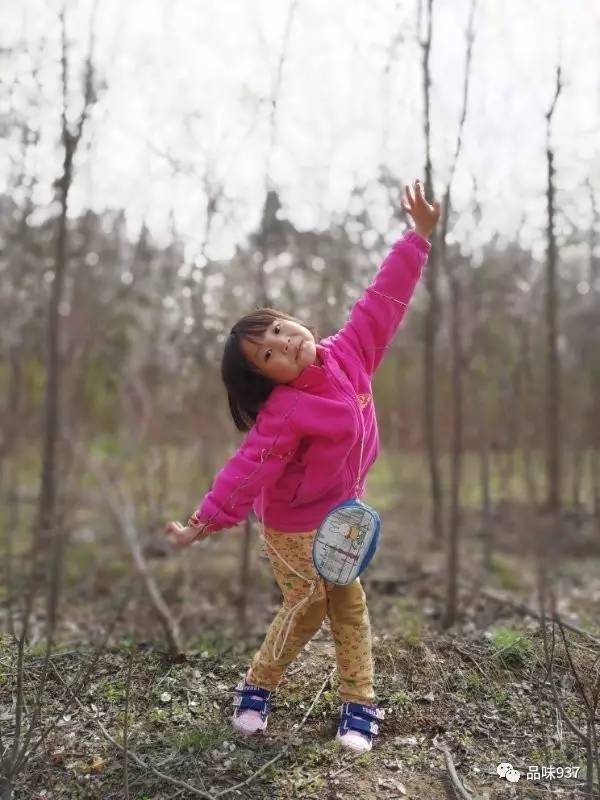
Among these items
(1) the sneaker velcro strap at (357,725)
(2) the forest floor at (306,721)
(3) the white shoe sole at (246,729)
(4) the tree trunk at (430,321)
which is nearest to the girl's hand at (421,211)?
(2) the forest floor at (306,721)

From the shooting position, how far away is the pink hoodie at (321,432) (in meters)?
2.35

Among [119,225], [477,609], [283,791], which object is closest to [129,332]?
[119,225]

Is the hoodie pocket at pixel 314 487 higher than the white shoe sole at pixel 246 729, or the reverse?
the hoodie pocket at pixel 314 487

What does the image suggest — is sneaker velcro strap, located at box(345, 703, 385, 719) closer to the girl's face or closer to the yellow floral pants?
the yellow floral pants

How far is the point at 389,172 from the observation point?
5793mm

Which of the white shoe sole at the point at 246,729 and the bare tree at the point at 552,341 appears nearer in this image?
the white shoe sole at the point at 246,729

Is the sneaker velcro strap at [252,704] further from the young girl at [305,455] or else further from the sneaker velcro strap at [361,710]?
the sneaker velcro strap at [361,710]

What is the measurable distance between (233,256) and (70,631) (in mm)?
2887

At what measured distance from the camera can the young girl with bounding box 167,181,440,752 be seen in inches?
93.1

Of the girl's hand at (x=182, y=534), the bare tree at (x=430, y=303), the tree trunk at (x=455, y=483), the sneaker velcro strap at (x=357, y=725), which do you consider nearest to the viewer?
the girl's hand at (x=182, y=534)

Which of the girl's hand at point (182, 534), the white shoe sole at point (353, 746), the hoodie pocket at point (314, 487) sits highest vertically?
the hoodie pocket at point (314, 487)

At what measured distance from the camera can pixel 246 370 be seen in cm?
244

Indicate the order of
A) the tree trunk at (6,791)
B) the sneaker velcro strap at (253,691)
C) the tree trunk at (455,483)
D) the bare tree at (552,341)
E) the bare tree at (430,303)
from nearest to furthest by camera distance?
the tree trunk at (6,791), the sneaker velcro strap at (253,691), the tree trunk at (455,483), the bare tree at (430,303), the bare tree at (552,341)

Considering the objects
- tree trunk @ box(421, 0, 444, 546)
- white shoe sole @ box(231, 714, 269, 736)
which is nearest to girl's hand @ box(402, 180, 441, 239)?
white shoe sole @ box(231, 714, 269, 736)
